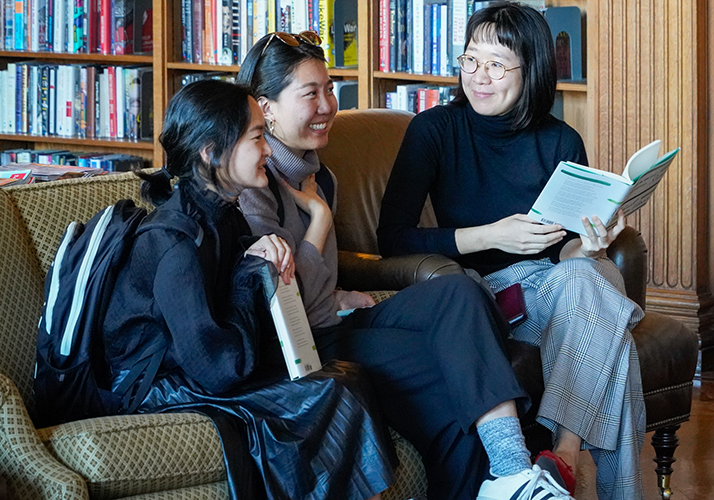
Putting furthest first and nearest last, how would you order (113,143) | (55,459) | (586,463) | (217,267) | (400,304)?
1. (113,143)
2. (586,463)
3. (400,304)
4. (217,267)
5. (55,459)

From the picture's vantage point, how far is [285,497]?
1.53 metres

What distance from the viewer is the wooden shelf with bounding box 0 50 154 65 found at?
3.91 m

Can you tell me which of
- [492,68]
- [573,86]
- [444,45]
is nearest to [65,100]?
[444,45]

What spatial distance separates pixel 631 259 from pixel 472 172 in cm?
42

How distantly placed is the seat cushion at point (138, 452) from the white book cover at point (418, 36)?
2132 millimetres

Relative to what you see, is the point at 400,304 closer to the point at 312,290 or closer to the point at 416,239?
the point at 312,290

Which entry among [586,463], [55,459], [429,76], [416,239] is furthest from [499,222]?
[429,76]

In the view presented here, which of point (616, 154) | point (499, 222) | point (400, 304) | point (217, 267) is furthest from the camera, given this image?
point (616, 154)

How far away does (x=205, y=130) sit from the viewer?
66.1 inches

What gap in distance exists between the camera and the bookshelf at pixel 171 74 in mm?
3387

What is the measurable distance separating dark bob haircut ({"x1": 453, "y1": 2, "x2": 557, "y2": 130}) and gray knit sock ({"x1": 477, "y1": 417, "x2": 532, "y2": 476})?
0.81 m

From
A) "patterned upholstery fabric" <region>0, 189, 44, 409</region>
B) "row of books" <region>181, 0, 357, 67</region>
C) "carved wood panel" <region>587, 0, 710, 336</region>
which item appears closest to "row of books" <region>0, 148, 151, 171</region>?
"row of books" <region>181, 0, 357, 67</region>

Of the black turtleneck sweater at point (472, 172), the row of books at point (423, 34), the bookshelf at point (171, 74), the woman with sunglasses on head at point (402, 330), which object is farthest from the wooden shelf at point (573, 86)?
the woman with sunglasses on head at point (402, 330)

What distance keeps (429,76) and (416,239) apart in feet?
4.23
